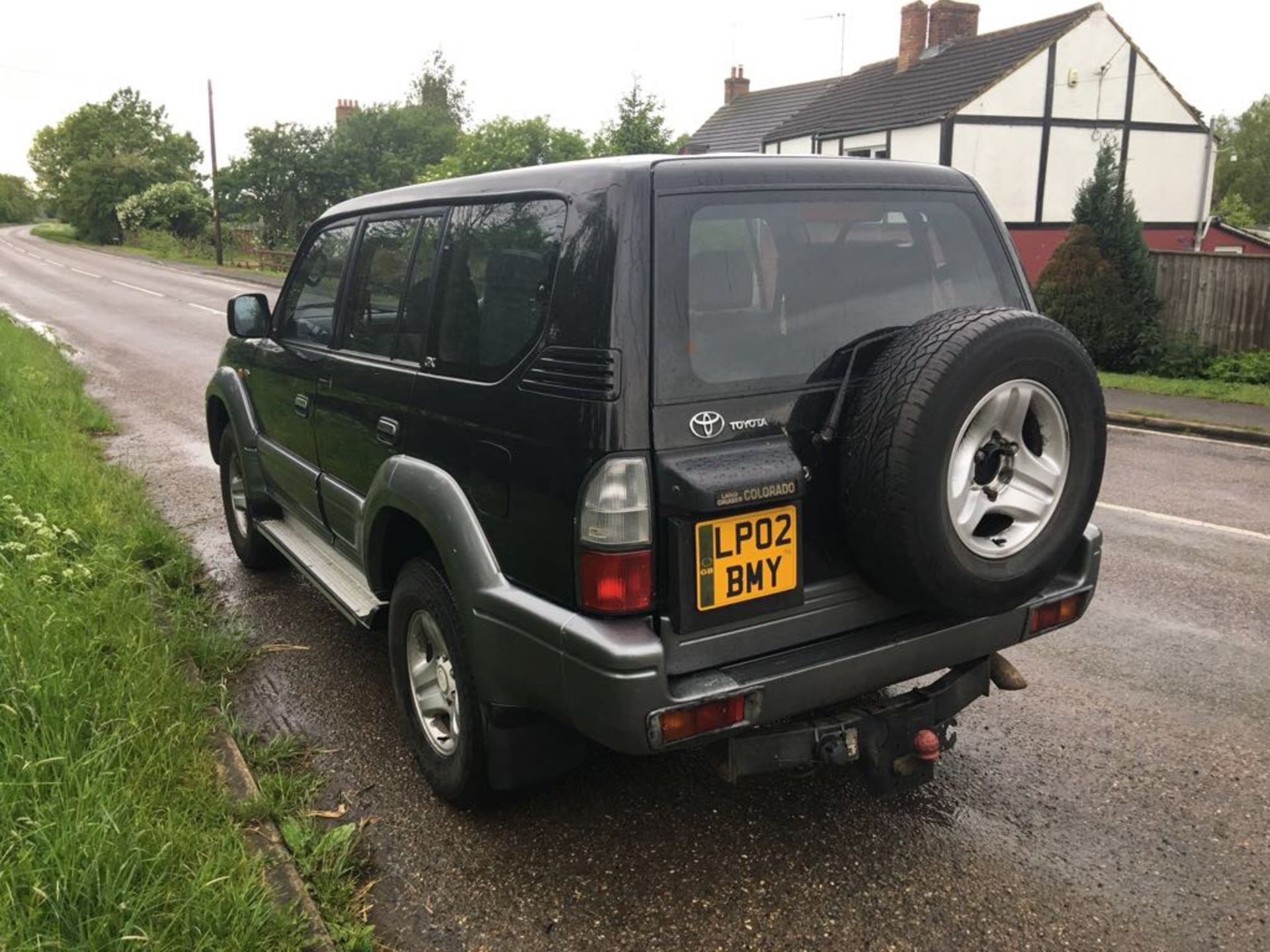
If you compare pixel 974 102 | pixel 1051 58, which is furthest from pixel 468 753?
pixel 1051 58

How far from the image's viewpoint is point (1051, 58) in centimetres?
2475

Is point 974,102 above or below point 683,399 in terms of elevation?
above

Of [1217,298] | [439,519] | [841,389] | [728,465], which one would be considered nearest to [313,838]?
[439,519]

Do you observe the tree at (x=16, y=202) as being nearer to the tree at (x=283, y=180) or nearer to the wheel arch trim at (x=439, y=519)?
the tree at (x=283, y=180)

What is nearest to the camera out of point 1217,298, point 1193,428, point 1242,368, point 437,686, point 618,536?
point 618,536

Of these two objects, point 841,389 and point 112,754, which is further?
point 112,754

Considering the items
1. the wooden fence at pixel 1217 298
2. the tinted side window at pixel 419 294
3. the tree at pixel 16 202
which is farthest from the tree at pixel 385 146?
the tree at pixel 16 202

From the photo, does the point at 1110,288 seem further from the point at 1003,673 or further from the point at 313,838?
the point at 313,838

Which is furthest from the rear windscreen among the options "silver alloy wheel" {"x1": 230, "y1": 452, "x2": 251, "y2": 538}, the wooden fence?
the wooden fence

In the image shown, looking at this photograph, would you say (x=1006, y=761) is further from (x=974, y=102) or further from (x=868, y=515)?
(x=974, y=102)

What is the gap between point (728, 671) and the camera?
2.65 metres

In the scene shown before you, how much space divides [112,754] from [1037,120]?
26343mm

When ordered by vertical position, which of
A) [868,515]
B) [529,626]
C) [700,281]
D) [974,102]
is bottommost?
[529,626]

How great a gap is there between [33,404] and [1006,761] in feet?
28.3
